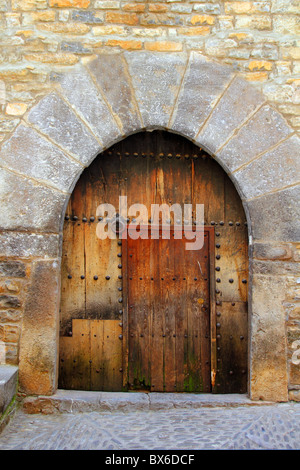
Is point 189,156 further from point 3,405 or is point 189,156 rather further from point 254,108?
point 3,405

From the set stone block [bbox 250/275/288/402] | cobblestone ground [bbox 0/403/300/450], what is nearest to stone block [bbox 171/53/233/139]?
stone block [bbox 250/275/288/402]

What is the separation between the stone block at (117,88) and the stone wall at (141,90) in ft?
0.24

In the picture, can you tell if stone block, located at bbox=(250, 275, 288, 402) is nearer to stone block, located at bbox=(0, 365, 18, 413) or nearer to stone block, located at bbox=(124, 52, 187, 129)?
stone block, located at bbox=(124, 52, 187, 129)

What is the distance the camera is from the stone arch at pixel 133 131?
275cm

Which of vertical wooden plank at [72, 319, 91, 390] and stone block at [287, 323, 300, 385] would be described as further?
vertical wooden plank at [72, 319, 91, 390]

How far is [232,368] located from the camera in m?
3.03

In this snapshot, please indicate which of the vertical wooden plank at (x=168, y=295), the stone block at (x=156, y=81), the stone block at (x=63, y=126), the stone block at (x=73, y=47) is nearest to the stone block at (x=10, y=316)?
the vertical wooden plank at (x=168, y=295)

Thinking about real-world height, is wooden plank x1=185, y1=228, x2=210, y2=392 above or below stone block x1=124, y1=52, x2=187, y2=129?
below

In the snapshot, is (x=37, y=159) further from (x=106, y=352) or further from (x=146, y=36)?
(x=106, y=352)

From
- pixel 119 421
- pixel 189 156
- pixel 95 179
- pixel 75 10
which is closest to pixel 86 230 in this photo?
pixel 95 179

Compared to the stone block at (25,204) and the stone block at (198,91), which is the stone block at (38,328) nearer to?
the stone block at (25,204)

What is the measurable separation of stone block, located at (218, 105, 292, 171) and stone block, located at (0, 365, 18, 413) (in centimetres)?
203

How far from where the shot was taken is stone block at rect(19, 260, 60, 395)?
8.98 ft

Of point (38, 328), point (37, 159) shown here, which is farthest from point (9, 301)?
point (37, 159)
